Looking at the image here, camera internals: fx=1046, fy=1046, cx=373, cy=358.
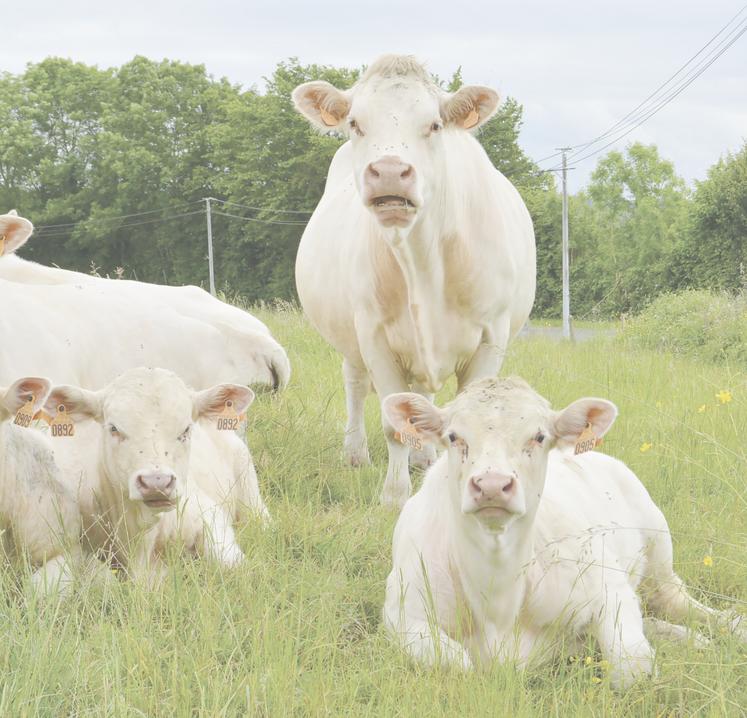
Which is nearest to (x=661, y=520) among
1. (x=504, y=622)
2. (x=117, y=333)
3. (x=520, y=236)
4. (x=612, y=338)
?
(x=504, y=622)

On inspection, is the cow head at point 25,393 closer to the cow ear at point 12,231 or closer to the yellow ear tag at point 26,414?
the yellow ear tag at point 26,414

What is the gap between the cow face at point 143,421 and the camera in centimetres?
434

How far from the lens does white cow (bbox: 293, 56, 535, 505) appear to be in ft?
17.0

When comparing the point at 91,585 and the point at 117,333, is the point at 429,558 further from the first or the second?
the point at 117,333

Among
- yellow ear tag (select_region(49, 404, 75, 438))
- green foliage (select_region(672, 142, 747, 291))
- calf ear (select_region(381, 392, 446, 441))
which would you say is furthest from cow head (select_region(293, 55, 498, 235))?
green foliage (select_region(672, 142, 747, 291))

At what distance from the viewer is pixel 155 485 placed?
4.19 metres

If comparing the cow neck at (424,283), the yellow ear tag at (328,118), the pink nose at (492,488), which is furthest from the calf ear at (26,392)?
the yellow ear tag at (328,118)

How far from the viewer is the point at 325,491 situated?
19.7 ft

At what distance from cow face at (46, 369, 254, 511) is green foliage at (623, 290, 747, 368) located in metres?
9.40

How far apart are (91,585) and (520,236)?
3.52 meters

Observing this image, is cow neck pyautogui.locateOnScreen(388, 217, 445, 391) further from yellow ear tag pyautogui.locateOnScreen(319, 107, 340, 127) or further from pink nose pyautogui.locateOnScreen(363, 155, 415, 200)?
yellow ear tag pyautogui.locateOnScreen(319, 107, 340, 127)

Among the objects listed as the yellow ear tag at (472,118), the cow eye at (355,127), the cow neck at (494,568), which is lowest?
the cow neck at (494,568)

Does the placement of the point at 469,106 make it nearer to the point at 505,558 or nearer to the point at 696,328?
the point at 505,558

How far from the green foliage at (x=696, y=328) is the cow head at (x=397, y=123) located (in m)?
8.15
